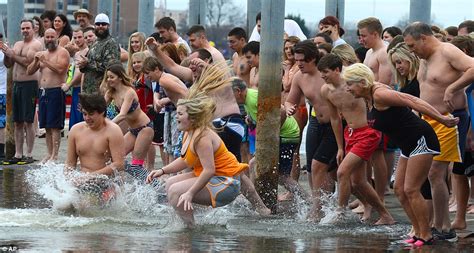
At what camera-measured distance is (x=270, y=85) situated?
Answer: 12.3 meters

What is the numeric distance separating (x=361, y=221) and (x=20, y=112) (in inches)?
288

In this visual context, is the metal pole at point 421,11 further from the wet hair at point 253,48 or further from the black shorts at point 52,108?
the black shorts at point 52,108

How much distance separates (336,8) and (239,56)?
543 centimetres

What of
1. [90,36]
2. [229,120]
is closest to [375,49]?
[229,120]

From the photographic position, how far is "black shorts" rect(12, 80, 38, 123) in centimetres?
1762

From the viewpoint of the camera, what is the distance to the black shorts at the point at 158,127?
1530cm

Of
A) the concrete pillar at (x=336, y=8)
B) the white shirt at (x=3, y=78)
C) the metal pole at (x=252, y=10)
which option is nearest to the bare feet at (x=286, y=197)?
the white shirt at (x=3, y=78)

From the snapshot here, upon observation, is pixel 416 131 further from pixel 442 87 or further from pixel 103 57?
pixel 103 57

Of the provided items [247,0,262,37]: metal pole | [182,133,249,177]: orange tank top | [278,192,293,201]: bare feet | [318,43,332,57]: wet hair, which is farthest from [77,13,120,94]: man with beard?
[182,133,249,177]: orange tank top

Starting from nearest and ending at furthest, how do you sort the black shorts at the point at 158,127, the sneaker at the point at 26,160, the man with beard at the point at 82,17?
the black shorts at the point at 158,127 → the sneaker at the point at 26,160 → the man with beard at the point at 82,17

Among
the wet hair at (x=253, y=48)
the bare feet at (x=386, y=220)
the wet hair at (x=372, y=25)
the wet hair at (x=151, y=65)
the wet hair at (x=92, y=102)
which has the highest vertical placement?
the wet hair at (x=372, y=25)

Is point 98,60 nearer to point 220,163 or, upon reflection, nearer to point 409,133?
point 220,163

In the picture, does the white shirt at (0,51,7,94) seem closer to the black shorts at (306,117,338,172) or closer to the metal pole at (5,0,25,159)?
the metal pole at (5,0,25,159)

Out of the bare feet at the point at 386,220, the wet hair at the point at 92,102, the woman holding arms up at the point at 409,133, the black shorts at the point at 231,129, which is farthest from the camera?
the black shorts at the point at 231,129
